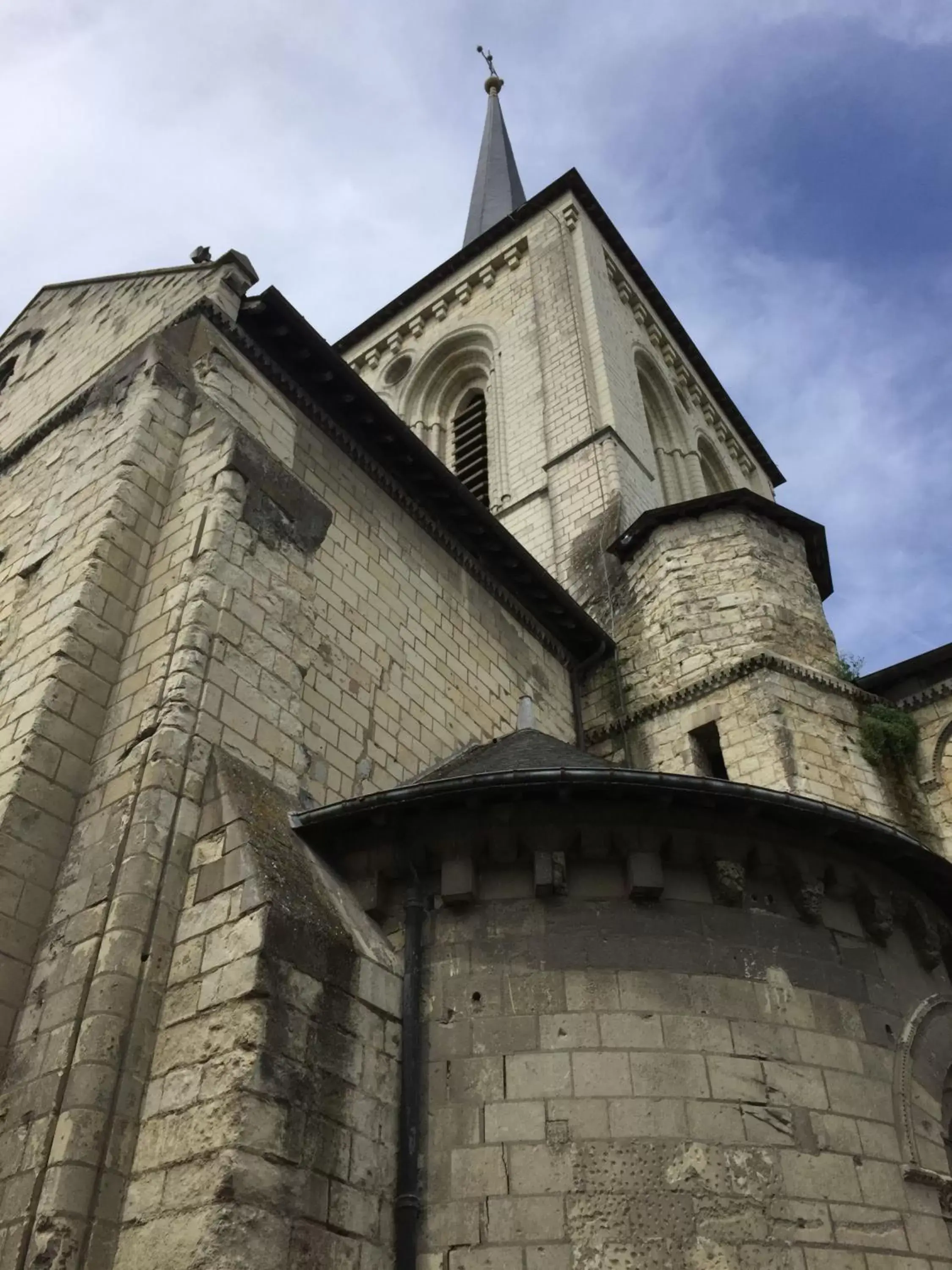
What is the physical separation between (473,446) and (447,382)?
230cm

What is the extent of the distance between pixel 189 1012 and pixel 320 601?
138 inches

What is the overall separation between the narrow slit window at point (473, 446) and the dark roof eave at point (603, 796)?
1096 centimetres

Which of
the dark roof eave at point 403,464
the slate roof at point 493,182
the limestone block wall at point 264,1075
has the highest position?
the slate roof at point 493,182

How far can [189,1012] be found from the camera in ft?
15.2

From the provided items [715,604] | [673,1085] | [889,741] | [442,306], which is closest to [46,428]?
[715,604]

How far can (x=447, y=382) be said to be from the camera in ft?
64.7

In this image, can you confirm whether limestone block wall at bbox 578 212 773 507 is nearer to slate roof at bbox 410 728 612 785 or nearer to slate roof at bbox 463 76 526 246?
slate roof at bbox 463 76 526 246

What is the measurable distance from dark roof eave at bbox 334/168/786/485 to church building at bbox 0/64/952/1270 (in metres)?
12.2

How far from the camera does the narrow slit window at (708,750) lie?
9633 mm

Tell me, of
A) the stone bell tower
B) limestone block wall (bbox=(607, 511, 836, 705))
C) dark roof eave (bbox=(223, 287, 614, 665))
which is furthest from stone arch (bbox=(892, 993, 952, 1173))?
the stone bell tower

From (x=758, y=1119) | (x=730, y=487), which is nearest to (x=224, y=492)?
(x=758, y=1119)

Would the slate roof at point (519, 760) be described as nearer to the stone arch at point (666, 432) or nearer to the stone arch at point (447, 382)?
the stone arch at point (666, 432)

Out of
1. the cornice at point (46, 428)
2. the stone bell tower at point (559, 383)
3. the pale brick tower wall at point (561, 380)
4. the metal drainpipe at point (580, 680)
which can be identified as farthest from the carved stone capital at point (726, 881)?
the stone bell tower at point (559, 383)

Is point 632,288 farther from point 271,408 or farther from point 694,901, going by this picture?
Result: point 694,901
